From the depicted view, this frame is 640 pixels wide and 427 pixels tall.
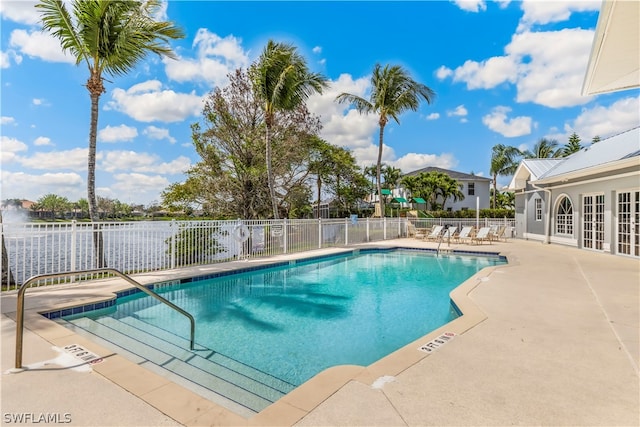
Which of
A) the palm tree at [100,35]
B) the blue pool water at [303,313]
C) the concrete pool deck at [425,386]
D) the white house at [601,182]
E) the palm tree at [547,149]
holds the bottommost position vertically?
the blue pool water at [303,313]

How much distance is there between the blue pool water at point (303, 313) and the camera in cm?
439

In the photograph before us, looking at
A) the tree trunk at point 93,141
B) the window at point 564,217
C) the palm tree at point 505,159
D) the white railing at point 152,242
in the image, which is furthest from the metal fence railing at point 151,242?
the palm tree at point 505,159

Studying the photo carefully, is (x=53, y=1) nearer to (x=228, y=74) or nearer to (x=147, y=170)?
(x=228, y=74)

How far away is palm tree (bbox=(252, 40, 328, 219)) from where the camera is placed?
12930 mm

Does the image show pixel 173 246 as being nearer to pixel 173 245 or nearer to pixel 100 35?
pixel 173 245

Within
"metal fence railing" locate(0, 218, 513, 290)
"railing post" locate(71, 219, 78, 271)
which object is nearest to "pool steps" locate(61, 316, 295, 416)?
"railing post" locate(71, 219, 78, 271)

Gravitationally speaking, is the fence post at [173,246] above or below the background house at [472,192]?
below

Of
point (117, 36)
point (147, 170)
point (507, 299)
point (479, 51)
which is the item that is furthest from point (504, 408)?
point (147, 170)

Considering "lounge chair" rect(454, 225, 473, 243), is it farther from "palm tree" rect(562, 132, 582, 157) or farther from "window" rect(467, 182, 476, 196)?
"palm tree" rect(562, 132, 582, 157)

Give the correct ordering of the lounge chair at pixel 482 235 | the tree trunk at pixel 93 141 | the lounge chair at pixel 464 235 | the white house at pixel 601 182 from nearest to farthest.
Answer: the white house at pixel 601 182, the tree trunk at pixel 93 141, the lounge chair at pixel 482 235, the lounge chair at pixel 464 235

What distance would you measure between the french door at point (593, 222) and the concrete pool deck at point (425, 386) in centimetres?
966

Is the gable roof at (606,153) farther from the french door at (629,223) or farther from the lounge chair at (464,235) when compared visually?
the lounge chair at (464,235)

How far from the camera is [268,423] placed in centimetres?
224

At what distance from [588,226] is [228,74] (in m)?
17.2
